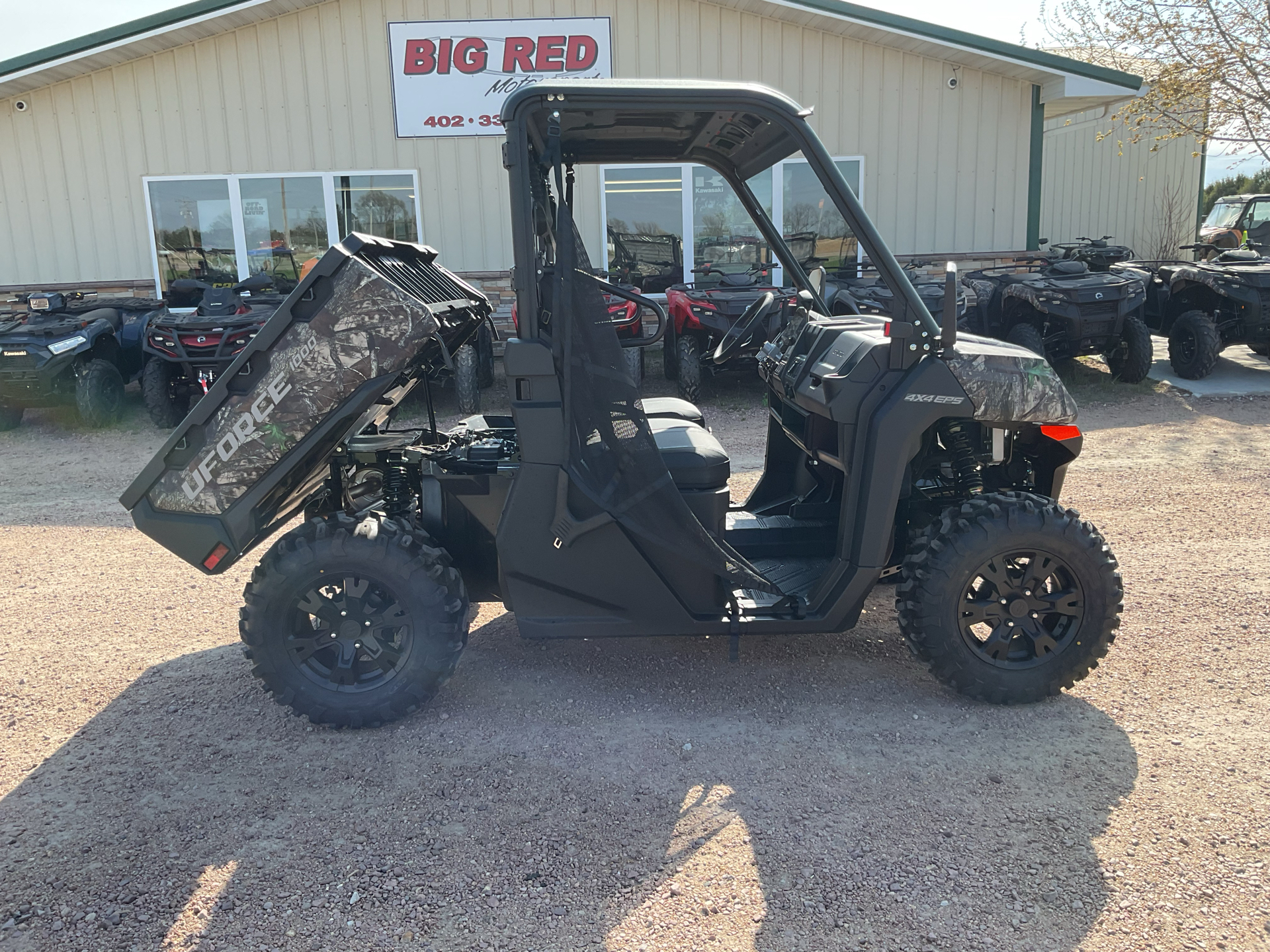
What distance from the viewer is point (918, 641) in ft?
11.2

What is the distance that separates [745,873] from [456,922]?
30.9 inches

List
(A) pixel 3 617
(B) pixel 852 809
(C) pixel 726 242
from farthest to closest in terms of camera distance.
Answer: (C) pixel 726 242
(A) pixel 3 617
(B) pixel 852 809

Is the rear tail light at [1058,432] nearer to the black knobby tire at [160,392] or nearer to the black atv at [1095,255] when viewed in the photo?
the black atv at [1095,255]

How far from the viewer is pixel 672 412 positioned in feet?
→ 14.0

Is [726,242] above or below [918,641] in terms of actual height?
above

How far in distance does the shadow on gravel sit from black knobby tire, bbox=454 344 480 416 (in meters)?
5.98

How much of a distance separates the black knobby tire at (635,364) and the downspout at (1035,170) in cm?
532

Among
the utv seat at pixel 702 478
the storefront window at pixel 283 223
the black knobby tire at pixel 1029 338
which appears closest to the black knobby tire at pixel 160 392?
the storefront window at pixel 283 223

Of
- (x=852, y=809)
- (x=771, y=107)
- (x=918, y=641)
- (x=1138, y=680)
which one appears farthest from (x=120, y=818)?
(x=1138, y=680)

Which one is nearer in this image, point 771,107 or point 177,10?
point 771,107

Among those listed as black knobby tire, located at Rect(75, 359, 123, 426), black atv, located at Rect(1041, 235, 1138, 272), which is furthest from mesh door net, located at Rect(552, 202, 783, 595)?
black atv, located at Rect(1041, 235, 1138, 272)

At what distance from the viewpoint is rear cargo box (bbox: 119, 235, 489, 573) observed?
3.16m

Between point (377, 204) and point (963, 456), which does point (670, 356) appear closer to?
point (377, 204)

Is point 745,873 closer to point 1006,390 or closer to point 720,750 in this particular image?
point 720,750
